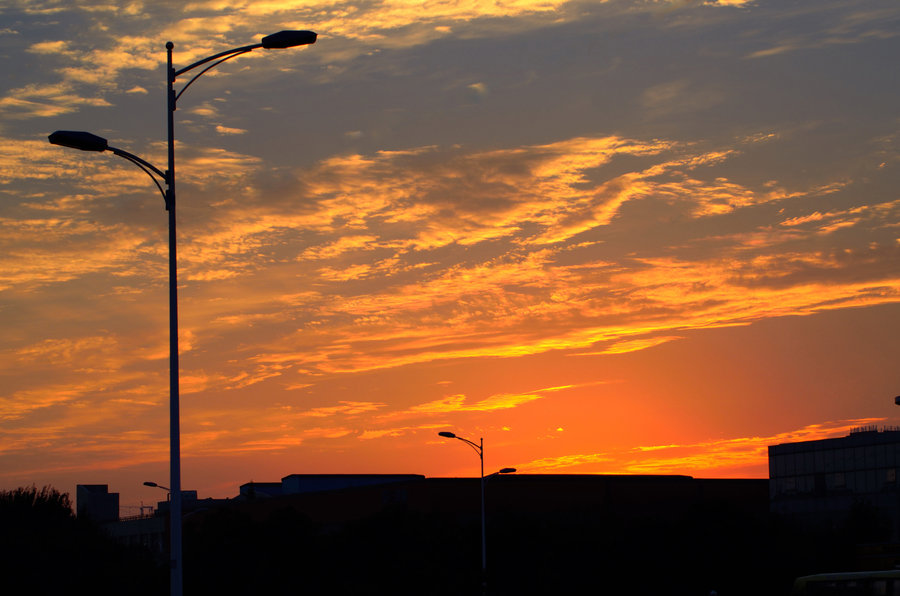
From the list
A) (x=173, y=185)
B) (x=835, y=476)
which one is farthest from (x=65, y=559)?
(x=835, y=476)

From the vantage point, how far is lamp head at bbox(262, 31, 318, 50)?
20812 mm

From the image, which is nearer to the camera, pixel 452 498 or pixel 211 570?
pixel 211 570

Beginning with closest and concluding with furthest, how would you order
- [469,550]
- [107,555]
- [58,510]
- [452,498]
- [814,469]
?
[107,555]
[58,510]
[469,550]
[452,498]
[814,469]

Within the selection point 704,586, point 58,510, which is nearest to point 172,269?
point 58,510

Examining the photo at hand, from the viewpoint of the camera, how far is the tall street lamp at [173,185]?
2092cm

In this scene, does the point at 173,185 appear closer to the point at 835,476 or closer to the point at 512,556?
the point at 512,556

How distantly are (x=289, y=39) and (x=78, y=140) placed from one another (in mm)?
4302

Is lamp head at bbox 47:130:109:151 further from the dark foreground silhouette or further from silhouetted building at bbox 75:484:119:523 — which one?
silhouetted building at bbox 75:484:119:523

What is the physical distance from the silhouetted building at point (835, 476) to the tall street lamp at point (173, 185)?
93.8 meters

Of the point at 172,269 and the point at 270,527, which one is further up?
the point at 172,269

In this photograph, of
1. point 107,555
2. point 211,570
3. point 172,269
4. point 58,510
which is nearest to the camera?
point 172,269

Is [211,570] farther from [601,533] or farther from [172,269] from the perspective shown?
[172,269]

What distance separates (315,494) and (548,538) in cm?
3080

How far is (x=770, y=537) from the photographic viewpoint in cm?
7200
